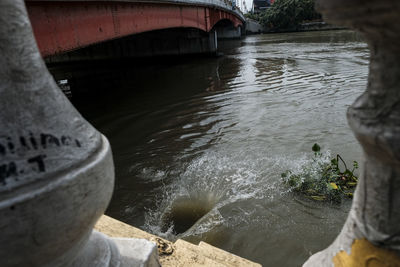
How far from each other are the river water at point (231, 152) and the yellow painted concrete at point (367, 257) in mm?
2364

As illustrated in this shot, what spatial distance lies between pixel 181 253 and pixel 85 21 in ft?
20.4

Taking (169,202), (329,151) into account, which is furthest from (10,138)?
(329,151)

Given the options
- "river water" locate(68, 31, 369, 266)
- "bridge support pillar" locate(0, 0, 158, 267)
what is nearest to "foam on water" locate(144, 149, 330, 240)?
"river water" locate(68, 31, 369, 266)

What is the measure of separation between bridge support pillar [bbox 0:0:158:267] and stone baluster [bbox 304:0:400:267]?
867mm

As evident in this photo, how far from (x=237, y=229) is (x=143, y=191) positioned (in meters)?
1.78

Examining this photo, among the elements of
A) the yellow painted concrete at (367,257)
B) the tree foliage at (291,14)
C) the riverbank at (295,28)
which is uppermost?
the tree foliage at (291,14)

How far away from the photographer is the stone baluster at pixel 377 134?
0.67m

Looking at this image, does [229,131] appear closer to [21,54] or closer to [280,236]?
[280,236]

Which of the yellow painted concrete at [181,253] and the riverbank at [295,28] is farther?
the riverbank at [295,28]

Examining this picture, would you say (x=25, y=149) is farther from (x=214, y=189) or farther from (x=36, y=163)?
(x=214, y=189)

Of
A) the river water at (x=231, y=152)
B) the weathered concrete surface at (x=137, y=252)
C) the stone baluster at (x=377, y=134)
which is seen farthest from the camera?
the river water at (x=231, y=152)

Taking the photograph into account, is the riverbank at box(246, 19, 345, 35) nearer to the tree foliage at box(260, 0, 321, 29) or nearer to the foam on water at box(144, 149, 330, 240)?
the tree foliage at box(260, 0, 321, 29)

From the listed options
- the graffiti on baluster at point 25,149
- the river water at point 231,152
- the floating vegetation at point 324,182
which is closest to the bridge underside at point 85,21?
the river water at point 231,152

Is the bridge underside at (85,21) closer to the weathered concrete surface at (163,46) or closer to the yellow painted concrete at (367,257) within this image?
the yellow painted concrete at (367,257)
